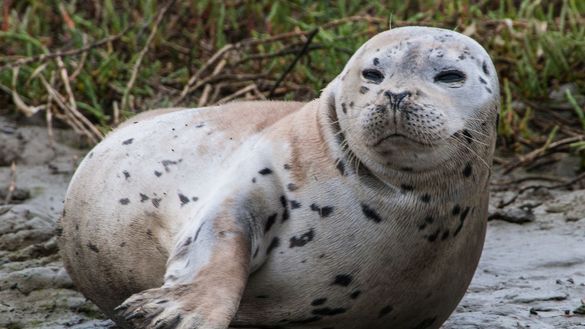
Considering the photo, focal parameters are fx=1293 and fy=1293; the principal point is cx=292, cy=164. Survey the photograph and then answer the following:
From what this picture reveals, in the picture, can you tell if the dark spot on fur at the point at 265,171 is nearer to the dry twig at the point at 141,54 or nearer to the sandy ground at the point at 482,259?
the sandy ground at the point at 482,259

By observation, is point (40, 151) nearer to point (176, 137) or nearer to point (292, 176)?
point (176, 137)

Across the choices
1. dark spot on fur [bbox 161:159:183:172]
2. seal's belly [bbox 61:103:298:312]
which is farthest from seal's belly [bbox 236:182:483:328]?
dark spot on fur [bbox 161:159:183:172]

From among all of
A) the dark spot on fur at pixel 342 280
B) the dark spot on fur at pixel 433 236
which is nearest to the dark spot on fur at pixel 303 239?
the dark spot on fur at pixel 342 280

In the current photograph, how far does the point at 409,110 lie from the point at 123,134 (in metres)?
1.56

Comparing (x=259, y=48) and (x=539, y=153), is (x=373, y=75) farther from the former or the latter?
(x=259, y=48)

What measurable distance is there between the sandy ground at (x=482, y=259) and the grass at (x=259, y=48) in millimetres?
462

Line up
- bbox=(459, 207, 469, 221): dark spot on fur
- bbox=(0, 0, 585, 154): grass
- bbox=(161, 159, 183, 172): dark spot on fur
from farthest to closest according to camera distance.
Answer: bbox=(0, 0, 585, 154): grass, bbox=(161, 159, 183, 172): dark spot on fur, bbox=(459, 207, 469, 221): dark spot on fur

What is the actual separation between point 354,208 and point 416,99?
446 millimetres

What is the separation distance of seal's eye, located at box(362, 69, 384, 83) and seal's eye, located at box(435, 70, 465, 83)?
182 millimetres

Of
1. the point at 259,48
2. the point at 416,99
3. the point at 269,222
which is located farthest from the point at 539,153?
the point at 416,99

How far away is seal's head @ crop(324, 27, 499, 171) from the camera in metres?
3.84

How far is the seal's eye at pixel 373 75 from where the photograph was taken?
4.05 metres

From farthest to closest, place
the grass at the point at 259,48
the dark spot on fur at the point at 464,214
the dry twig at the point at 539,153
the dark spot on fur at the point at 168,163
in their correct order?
1. the grass at the point at 259,48
2. the dry twig at the point at 539,153
3. the dark spot on fur at the point at 168,163
4. the dark spot on fur at the point at 464,214

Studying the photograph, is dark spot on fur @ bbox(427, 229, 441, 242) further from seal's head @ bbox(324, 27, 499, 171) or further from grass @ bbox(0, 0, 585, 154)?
grass @ bbox(0, 0, 585, 154)
